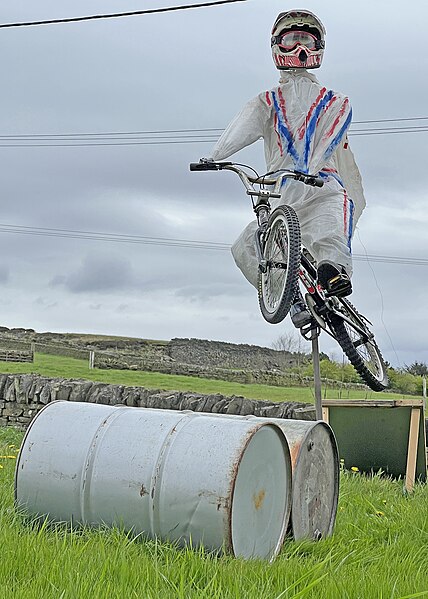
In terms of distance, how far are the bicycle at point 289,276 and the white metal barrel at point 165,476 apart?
125cm

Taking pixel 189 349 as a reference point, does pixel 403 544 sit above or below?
below

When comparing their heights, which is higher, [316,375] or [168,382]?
[168,382]

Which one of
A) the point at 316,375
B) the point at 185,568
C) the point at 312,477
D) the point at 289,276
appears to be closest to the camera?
the point at 185,568

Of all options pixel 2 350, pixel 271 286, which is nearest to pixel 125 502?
pixel 271 286

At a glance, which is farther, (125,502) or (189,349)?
(189,349)

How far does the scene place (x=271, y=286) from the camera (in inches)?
220

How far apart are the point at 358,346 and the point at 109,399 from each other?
698cm

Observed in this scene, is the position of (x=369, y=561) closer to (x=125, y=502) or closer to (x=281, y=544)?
(x=281, y=544)

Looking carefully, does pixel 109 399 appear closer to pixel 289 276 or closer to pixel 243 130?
pixel 243 130

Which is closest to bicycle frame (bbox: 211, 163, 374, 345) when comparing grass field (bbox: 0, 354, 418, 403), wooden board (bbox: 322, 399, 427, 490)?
wooden board (bbox: 322, 399, 427, 490)

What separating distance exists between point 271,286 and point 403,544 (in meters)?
1.81

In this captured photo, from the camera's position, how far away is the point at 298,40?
6.00 m

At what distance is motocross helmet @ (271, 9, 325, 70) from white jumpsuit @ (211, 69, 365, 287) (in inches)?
3.9

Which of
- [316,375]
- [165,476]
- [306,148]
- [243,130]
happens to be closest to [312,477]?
[165,476]
